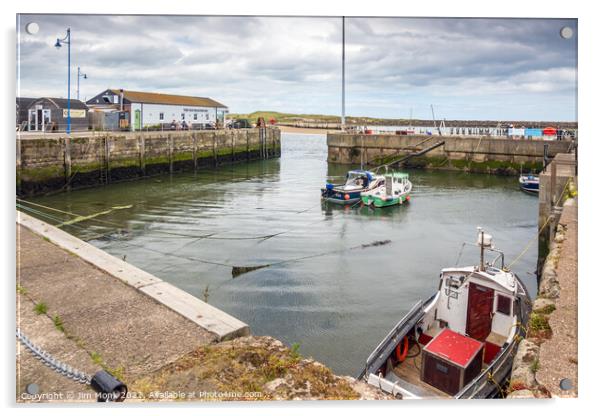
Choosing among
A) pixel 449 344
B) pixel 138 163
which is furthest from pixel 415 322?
pixel 138 163

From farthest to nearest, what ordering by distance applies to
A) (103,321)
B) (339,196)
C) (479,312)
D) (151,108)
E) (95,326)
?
1. (151,108)
2. (339,196)
3. (479,312)
4. (103,321)
5. (95,326)

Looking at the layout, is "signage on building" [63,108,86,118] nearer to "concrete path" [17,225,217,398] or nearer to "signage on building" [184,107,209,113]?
"signage on building" [184,107,209,113]

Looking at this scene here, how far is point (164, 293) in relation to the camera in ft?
24.8

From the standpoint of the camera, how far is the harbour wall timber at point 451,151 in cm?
3828

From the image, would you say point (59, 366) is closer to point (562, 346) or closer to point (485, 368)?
point (562, 346)

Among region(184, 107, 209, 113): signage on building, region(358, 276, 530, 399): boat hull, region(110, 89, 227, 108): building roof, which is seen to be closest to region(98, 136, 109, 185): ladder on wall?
region(110, 89, 227, 108): building roof

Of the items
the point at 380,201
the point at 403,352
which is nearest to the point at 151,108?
the point at 380,201

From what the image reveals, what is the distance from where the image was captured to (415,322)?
28.2 ft

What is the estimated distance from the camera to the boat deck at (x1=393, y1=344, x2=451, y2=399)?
23.8 feet

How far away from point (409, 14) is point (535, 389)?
3.91 m

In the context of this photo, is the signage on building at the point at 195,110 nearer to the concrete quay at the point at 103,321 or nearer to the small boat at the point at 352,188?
the small boat at the point at 352,188

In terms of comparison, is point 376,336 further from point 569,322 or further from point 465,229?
point 465,229

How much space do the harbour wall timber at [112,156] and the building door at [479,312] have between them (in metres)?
18.4

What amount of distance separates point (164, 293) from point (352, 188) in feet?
65.7
